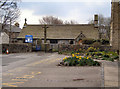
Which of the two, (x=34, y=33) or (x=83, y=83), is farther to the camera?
(x=34, y=33)

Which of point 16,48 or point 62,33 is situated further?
point 62,33

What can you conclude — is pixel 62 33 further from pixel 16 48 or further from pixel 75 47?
pixel 16 48

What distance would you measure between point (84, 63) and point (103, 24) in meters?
50.3

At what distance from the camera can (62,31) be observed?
5053 centimetres

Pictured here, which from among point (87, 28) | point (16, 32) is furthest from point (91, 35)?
point (16, 32)

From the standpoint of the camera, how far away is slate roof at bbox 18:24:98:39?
48.5 meters

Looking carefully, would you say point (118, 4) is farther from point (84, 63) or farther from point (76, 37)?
point (84, 63)

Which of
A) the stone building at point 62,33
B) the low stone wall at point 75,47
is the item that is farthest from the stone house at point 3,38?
the low stone wall at point 75,47

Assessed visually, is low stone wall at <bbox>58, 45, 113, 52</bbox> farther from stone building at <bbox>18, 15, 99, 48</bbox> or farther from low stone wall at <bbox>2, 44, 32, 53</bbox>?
stone building at <bbox>18, 15, 99, 48</bbox>

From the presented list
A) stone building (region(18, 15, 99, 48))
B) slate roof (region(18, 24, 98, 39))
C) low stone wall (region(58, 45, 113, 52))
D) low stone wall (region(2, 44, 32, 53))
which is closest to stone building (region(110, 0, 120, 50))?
low stone wall (region(58, 45, 113, 52))

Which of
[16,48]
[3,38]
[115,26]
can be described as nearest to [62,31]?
[3,38]

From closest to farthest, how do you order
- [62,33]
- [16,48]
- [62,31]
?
[16,48] → [62,33] → [62,31]

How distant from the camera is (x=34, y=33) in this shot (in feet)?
165

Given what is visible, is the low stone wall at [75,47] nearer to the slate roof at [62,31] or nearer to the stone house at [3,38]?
the slate roof at [62,31]
